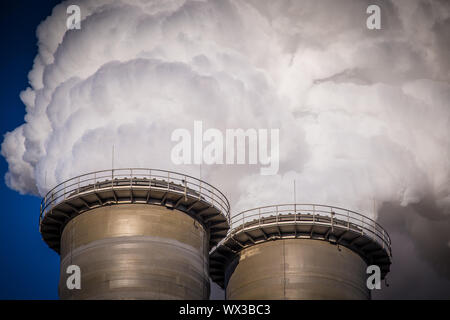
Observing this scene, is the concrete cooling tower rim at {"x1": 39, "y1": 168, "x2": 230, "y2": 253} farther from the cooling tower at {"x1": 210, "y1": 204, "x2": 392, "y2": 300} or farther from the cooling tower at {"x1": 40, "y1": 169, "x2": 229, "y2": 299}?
the cooling tower at {"x1": 210, "y1": 204, "x2": 392, "y2": 300}

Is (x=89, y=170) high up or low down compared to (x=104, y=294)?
up

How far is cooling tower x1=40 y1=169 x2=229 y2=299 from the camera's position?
47.2 metres

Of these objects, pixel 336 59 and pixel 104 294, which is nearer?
pixel 104 294

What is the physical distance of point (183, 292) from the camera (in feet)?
157

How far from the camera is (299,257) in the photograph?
51.3 metres

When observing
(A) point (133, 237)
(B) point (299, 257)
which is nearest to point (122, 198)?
(A) point (133, 237)

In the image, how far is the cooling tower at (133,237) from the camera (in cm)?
4725

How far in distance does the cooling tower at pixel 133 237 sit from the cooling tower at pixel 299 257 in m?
2.59

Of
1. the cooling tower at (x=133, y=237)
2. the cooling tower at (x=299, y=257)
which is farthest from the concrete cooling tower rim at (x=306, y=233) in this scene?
the cooling tower at (x=133, y=237)

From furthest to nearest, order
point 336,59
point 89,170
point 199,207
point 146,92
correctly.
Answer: point 336,59 < point 146,92 < point 89,170 < point 199,207
